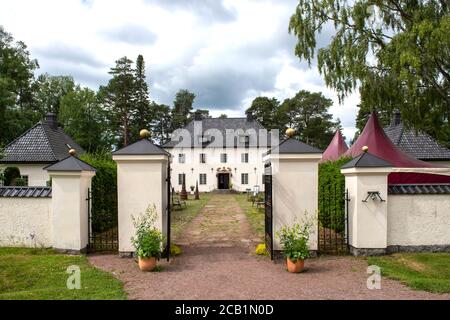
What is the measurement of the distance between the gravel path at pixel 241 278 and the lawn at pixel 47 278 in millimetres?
312

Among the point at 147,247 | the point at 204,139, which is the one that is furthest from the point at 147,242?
the point at 204,139

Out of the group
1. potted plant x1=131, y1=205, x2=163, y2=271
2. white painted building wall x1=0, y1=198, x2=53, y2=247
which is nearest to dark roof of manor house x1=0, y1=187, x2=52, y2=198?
white painted building wall x1=0, y1=198, x2=53, y2=247

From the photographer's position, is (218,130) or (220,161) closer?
(220,161)

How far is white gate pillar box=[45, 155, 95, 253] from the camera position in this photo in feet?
23.8

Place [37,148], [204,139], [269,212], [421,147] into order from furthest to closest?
1. [204,139]
2. [421,147]
3. [37,148]
4. [269,212]

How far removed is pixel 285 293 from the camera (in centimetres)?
500

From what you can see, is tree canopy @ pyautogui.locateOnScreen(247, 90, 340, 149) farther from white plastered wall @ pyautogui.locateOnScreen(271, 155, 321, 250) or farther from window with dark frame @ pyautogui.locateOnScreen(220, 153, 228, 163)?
white plastered wall @ pyautogui.locateOnScreen(271, 155, 321, 250)

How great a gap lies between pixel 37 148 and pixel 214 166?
20.6 m

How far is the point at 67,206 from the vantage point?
7.26m

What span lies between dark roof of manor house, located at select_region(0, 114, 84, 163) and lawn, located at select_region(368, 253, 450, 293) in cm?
2165

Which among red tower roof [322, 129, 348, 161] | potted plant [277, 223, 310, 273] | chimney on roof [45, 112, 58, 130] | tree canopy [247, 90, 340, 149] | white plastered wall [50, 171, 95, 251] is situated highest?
tree canopy [247, 90, 340, 149]

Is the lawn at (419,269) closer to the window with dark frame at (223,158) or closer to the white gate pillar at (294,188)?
the white gate pillar at (294,188)

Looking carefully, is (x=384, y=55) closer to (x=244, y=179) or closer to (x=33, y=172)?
(x=33, y=172)
